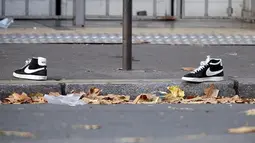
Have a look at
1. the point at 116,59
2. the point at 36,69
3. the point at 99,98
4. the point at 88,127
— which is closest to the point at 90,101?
the point at 99,98

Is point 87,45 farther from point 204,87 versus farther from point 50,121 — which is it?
point 50,121

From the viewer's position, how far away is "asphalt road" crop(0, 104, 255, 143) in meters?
5.96

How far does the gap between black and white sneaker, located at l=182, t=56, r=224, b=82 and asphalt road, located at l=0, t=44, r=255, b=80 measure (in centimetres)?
57

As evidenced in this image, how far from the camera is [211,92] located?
800cm

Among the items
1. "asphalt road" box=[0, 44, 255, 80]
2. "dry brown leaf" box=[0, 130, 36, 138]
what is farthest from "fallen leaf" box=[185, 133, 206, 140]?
"asphalt road" box=[0, 44, 255, 80]

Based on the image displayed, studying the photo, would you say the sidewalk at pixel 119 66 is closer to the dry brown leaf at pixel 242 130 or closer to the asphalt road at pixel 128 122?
the asphalt road at pixel 128 122

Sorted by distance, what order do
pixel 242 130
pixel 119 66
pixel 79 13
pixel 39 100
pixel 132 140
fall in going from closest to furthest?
pixel 132 140
pixel 242 130
pixel 39 100
pixel 119 66
pixel 79 13

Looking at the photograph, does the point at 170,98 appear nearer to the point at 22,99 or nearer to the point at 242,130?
the point at 22,99

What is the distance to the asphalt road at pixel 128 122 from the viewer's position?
5961mm

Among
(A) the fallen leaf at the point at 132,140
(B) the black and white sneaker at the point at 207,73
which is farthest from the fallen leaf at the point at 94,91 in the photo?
(A) the fallen leaf at the point at 132,140

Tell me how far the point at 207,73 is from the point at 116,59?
2510mm

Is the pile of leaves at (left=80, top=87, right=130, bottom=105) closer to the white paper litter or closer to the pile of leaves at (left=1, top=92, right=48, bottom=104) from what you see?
the white paper litter

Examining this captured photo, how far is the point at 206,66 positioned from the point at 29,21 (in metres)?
8.40

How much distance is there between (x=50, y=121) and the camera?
6.64m
